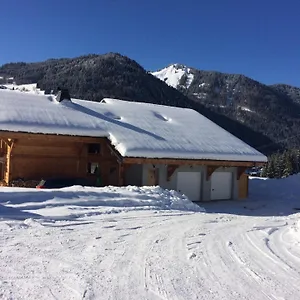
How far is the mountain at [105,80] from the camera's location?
→ 8444 centimetres

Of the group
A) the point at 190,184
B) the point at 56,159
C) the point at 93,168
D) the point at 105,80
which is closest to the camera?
the point at 56,159

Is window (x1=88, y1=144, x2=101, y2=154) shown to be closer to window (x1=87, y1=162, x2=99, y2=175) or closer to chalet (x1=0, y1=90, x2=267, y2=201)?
chalet (x1=0, y1=90, x2=267, y2=201)

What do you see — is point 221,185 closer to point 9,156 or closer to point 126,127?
point 126,127

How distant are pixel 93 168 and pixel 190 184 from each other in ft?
17.0

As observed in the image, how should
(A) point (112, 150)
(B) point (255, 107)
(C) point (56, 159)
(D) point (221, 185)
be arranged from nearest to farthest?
1. (A) point (112, 150)
2. (C) point (56, 159)
3. (D) point (221, 185)
4. (B) point (255, 107)

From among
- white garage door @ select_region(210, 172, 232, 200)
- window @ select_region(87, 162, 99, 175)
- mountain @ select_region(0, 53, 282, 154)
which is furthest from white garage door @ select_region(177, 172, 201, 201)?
mountain @ select_region(0, 53, 282, 154)

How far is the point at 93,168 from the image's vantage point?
21297 millimetres

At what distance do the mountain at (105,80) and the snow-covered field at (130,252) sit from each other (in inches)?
2599

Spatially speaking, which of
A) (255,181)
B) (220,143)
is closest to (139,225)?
(220,143)

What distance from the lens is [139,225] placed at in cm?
932

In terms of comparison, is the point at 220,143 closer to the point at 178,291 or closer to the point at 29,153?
the point at 29,153

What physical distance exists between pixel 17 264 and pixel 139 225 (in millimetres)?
4035

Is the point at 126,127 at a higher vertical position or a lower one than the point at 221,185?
Answer: higher

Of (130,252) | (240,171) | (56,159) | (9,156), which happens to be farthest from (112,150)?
(130,252)
